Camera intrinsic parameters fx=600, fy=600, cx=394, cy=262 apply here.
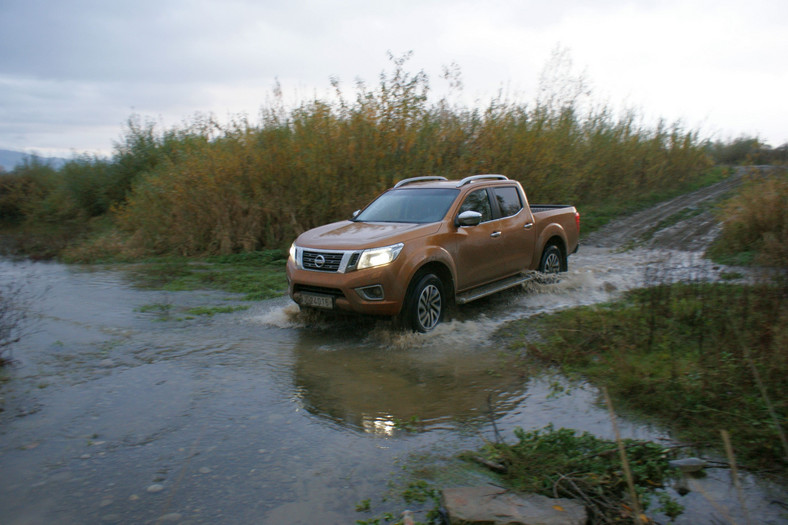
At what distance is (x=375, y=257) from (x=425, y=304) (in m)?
0.85

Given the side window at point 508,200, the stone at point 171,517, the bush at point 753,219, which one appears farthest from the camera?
the bush at point 753,219

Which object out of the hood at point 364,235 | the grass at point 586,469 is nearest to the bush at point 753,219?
the hood at point 364,235

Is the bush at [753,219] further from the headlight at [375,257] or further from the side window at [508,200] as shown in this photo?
the headlight at [375,257]

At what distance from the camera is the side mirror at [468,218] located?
289 inches

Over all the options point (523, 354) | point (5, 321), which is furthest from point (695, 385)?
point (5, 321)

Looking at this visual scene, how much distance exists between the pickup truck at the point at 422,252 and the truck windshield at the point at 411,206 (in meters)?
0.01

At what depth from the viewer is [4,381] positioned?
5.50 meters

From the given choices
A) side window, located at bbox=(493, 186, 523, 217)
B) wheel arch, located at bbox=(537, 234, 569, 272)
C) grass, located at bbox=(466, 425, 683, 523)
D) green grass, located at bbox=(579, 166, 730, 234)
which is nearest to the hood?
side window, located at bbox=(493, 186, 523, 217)

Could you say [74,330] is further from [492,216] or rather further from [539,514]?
[539,514]

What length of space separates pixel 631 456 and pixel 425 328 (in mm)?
3434

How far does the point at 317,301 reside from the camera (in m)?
6.80

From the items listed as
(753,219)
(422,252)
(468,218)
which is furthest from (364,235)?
(753,219)

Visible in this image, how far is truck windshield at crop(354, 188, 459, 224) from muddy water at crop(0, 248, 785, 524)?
4.56 feet

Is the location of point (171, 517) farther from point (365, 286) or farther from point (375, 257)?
point (375, 257)
